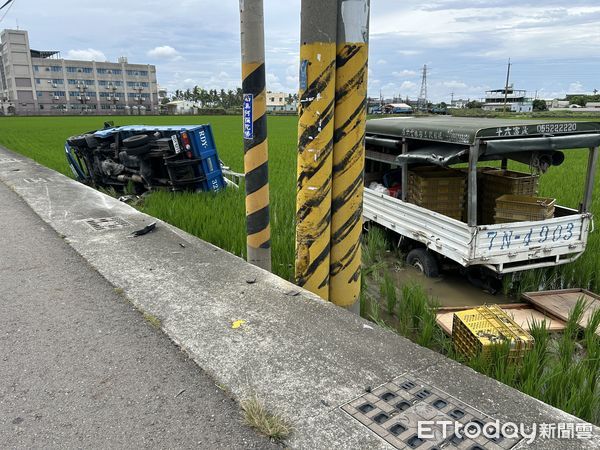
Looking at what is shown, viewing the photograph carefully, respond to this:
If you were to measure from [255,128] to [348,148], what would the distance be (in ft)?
3.68

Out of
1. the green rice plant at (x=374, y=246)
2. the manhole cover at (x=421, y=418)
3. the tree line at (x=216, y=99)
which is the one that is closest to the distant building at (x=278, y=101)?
the tree line at (x=216, y=99)

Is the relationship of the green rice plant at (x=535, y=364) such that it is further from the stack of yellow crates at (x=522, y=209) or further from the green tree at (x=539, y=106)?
the green tree at (x=539, y=106)

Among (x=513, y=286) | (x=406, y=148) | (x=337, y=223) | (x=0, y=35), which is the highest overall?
(x=0, y=35)

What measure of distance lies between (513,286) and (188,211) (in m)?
4.39

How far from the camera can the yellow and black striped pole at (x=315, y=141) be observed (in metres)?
3.10

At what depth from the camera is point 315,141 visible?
3.27m

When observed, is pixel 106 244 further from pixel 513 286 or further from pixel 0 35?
pixel 0 35

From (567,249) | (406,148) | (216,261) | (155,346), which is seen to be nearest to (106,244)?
(216,261)

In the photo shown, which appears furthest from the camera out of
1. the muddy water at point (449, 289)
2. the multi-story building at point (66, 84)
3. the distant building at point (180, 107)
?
the distant building at point (180, 107)

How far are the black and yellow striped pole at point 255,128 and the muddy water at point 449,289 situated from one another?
1771 mm

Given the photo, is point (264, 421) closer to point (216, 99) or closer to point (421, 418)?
point (421, 418)

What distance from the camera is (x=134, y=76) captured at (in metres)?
89.6

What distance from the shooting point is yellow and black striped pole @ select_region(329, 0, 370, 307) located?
314 centimetres

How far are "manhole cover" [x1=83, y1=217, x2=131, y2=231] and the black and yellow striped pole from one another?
7.45 feet
